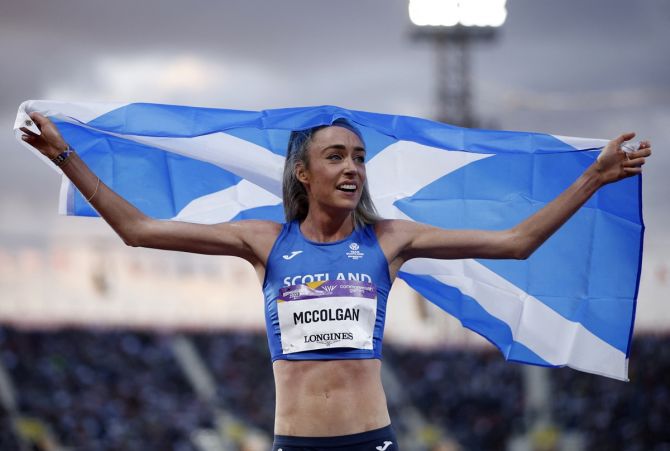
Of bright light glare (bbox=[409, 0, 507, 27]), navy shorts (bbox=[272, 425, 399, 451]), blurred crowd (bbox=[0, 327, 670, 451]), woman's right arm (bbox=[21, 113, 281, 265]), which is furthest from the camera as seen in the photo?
blurred crowd (bbox=[0, 327, 670, 451])

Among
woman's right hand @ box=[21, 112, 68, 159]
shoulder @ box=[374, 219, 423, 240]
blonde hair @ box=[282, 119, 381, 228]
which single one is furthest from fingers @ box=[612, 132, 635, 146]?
woman's right hand @ box=[21, 112, 68, 159]

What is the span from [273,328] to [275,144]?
4.97 feet

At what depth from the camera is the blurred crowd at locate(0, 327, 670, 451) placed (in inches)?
1013

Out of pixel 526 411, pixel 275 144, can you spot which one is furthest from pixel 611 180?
pixel 526 411

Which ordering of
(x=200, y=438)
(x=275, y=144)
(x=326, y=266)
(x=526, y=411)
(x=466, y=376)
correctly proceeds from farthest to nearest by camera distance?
(x=466, y=376) < (x=200, y=438) < (x=526, y=411) < (x=275, y=144) < (x=326, y=266)

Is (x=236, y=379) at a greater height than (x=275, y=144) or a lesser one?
lesser

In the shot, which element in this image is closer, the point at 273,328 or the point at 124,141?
the point at 273,328

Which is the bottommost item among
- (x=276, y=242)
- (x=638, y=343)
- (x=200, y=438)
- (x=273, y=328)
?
(x=200, y=438)

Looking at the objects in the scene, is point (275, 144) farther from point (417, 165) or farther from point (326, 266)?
point (326, 266)

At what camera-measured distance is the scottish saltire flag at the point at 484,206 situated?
583 centimetres

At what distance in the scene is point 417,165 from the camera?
6.07m

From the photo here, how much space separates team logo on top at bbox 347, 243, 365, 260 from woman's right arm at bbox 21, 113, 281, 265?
364 mm

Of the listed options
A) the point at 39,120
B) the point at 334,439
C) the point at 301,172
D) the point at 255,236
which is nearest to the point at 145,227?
the point at 255,236

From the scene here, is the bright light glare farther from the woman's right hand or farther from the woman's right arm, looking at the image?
the woman's right hand
